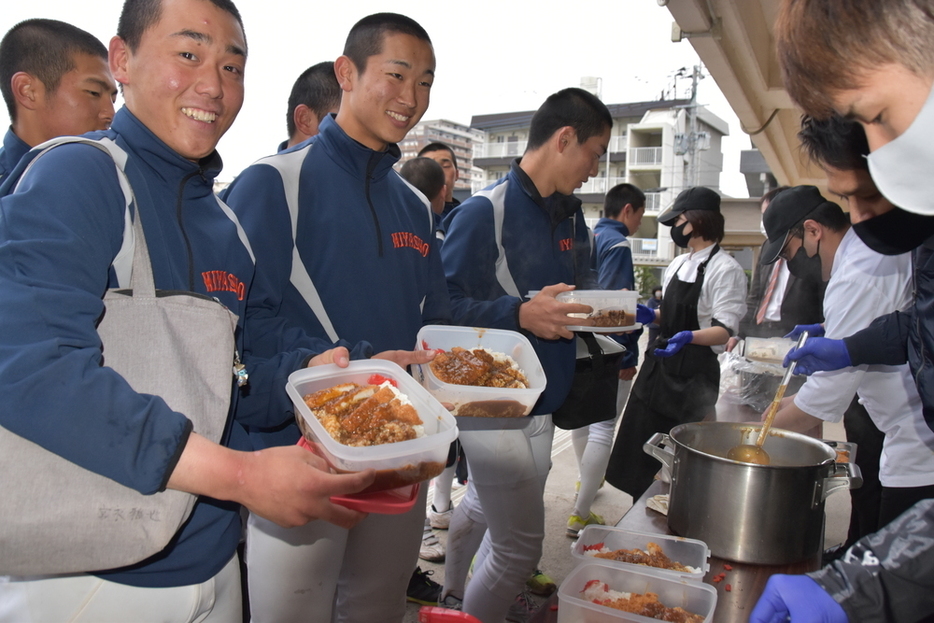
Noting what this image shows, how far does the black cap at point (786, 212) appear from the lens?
12.3 feet

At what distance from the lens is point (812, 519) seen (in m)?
1.57

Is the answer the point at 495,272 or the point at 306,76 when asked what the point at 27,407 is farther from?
the point at 306,76

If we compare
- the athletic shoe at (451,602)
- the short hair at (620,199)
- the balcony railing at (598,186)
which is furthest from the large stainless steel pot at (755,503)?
the balcony railing at (598,186)

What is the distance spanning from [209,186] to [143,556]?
866 mm

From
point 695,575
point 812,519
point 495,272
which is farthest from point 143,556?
point 495,272

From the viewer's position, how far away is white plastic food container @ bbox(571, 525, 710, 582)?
1.46 metres

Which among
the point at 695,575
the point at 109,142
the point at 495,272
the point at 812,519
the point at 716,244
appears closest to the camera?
the point at 109,142

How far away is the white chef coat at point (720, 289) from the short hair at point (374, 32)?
8.76 ft

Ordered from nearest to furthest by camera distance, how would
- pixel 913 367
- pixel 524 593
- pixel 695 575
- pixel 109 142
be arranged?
pixel 109 142 < pixel 695 575 < pixel 913 367 < pixel 524 593

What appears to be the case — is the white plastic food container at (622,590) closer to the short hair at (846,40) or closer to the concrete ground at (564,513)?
the short hair at (846,40)

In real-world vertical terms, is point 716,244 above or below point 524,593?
above

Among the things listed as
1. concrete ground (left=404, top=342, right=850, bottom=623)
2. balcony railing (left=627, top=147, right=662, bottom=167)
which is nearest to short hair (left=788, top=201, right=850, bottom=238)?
concrete ground (left=404, top=342, right=850, bottom=623)

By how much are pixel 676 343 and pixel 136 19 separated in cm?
325

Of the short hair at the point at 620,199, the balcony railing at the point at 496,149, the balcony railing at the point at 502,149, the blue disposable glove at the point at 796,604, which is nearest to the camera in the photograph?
the blue disposable glove at the point at 796,604
